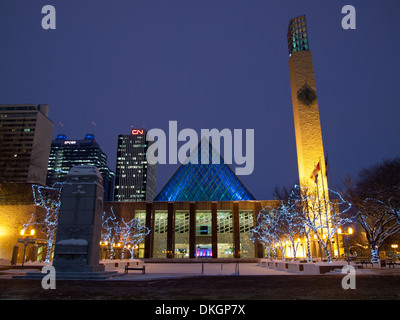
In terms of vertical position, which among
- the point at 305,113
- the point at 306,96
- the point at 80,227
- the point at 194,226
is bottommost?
the point at 80,227

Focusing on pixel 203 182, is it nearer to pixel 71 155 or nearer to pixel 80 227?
pixel 80 227

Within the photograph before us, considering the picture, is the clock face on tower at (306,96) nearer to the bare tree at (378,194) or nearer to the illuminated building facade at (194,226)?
the illuminated building facade at (194,226)

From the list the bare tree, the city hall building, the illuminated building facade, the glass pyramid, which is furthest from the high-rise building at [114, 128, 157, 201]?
the bare tree

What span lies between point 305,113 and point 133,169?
12772 centimetres

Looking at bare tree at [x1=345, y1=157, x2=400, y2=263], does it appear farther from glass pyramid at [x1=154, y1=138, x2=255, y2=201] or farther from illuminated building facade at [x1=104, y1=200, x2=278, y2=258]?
glass pyramid at [x1=154, y1=138, x2=255, y2=201]

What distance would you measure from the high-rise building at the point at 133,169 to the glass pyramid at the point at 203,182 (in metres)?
106

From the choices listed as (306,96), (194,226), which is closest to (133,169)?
(194,226)

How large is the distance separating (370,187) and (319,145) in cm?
2739

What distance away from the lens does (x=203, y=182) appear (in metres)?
60.9

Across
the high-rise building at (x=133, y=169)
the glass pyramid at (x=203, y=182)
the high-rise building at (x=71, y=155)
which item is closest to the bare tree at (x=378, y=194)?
the glass pyramid at (x=203, y=182)

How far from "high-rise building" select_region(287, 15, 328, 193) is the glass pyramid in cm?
1317
